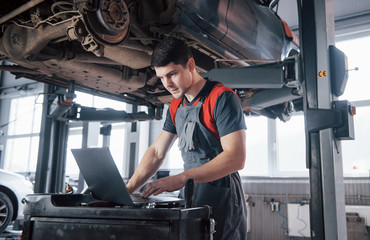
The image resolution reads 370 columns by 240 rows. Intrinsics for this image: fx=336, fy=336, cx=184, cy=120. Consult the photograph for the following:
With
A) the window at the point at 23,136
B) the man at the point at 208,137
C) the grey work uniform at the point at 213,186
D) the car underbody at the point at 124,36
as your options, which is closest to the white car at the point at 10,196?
the car underbody at the point at 124,36

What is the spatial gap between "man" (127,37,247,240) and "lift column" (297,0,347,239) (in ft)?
1.62

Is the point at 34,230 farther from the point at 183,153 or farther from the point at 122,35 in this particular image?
the point at 122,35

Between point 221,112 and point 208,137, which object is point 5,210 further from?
point 221,112

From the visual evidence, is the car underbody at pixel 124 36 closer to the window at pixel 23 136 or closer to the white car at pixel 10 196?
the white car at pixel 10 196

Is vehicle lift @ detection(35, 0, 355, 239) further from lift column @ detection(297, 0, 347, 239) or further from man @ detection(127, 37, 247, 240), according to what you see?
man @ detection(127, 37, 247, 240)

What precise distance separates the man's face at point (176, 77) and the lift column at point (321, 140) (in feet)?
2.19

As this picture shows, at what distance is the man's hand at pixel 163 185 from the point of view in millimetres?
1102

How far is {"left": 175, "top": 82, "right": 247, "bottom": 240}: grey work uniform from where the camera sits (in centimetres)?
132

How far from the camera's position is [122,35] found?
2043mm

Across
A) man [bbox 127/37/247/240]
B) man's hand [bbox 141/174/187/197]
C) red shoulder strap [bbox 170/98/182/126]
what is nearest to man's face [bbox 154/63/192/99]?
man [bbox 127/37/247/240]

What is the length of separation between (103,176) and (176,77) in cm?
59

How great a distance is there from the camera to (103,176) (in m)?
1.00

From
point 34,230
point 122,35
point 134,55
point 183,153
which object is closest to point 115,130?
point 134,55

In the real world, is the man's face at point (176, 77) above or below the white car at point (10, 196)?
above
